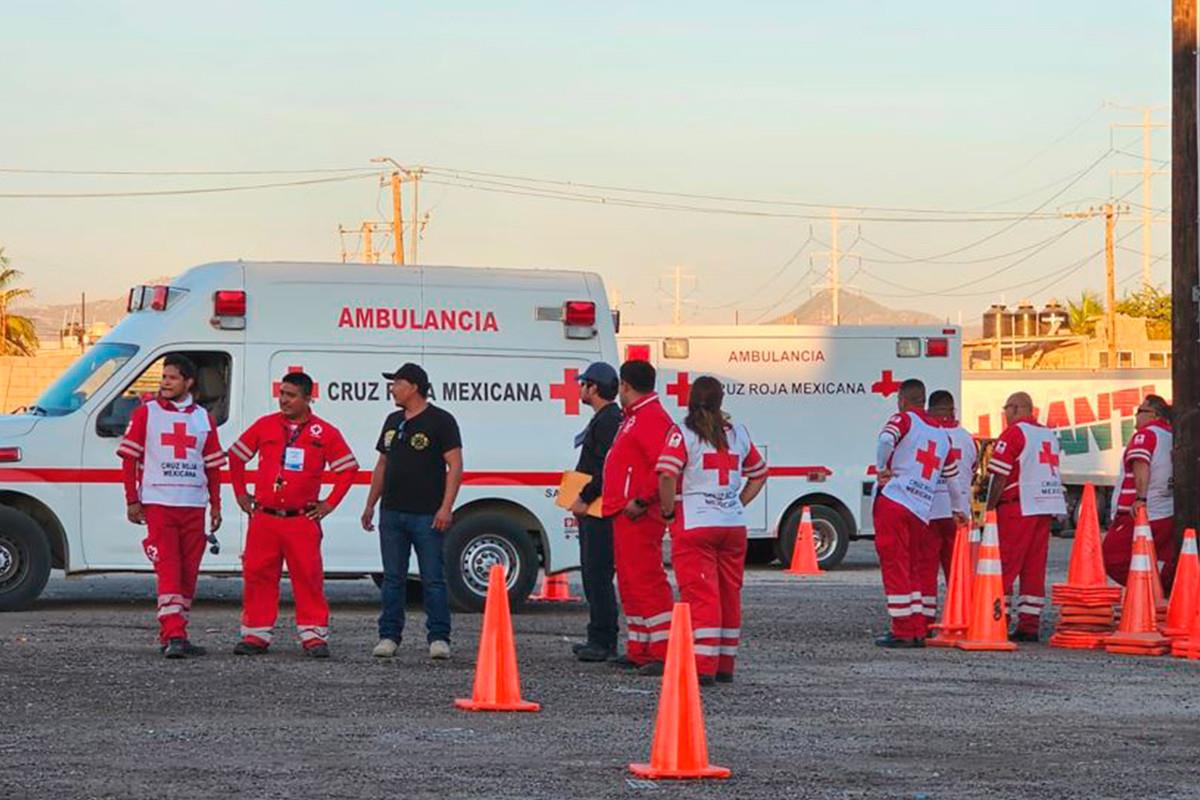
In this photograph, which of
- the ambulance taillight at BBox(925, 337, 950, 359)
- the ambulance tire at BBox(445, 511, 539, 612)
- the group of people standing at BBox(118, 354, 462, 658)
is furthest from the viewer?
the ambulance taillight at BBox(925, 337, 950, 359)

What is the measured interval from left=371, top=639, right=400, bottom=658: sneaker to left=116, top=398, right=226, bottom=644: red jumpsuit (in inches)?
48.4

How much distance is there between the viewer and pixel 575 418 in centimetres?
1903

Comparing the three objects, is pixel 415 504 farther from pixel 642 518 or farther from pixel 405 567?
pixel 642 518

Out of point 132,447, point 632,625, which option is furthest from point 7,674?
point 632,625

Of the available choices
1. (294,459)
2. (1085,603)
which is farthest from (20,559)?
(1085,603)

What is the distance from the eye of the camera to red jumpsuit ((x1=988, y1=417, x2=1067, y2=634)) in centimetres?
1664

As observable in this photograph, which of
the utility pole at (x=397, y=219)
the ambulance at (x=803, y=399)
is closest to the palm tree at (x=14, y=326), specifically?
the utility pole at (x=397, y=219)

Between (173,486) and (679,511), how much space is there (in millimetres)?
3413

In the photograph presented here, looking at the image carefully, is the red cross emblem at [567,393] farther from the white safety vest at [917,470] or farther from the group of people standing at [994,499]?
the white safety vest at [917,470]

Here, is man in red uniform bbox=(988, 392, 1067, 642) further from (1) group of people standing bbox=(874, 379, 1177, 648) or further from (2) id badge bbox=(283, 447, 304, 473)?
(2) id badge bbox=(283, 447, 304, 473)

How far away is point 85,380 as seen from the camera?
706 inches

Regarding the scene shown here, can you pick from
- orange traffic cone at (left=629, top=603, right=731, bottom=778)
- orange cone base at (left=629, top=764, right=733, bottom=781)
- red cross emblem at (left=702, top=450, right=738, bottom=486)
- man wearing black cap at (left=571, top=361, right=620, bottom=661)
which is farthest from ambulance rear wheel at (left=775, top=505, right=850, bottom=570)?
orange cone base at (left=629, top=764, right=733, bottom=781)

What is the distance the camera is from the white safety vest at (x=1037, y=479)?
16.6 metres

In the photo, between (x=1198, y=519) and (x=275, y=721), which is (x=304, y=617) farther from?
(x=1198, y=519)
